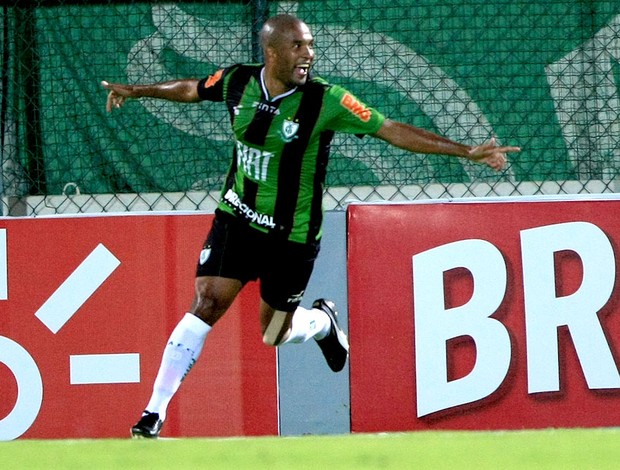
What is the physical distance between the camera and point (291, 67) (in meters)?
6.45

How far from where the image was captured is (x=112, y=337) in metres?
7.63

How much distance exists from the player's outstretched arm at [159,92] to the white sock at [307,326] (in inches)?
49.0

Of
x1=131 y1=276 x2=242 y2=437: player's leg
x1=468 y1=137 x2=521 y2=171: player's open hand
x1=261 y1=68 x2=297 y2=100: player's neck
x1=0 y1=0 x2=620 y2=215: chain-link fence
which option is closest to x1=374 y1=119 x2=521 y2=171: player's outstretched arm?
x1=468 y1=137 x2=521 y2=171: player's open hand

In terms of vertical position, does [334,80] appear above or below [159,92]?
above

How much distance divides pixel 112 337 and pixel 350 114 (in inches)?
83.7

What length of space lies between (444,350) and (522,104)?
148 centimetres

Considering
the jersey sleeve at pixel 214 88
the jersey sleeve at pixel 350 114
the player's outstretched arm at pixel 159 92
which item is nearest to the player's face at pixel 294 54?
the jersey sleeve at pixel 350 114

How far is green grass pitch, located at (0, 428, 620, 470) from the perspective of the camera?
13.3 feet

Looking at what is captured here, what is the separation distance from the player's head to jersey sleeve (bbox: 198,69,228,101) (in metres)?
0.33

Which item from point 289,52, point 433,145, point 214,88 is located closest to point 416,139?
point 433,145

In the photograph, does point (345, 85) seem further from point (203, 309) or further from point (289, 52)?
point (203, 309)

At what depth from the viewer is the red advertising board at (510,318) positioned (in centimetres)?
746

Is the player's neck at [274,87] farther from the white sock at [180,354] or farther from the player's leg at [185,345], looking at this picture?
the white sock at [180,354]

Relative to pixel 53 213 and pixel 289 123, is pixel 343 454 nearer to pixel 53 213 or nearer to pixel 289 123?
pixel 289 123
